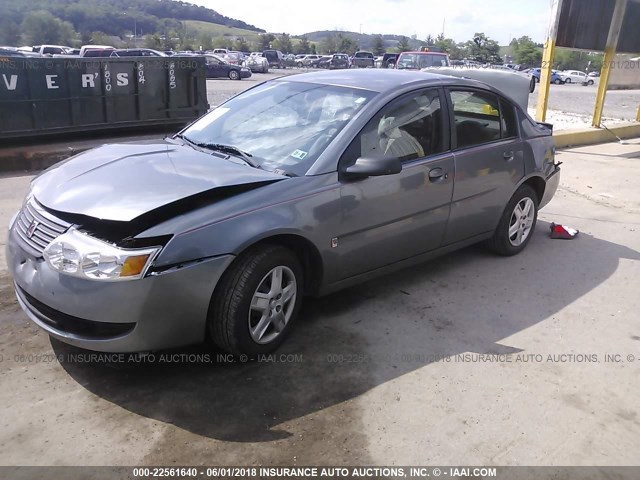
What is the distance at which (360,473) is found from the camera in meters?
2.56

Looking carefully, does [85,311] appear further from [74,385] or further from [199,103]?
[199,103]

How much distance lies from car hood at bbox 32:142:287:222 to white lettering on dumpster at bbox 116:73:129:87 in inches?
266

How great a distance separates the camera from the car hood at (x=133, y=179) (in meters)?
2.99

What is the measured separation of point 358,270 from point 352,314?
372 mm

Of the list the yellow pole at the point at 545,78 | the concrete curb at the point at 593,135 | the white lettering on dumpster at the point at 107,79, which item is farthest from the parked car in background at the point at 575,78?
the white lettering on dumpster at the point at 107,79

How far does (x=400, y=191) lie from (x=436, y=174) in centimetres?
42

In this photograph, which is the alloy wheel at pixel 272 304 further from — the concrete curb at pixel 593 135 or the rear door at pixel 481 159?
the concrete curb at pixel 593 135

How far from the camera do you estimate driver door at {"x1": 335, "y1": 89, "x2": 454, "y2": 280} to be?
3688 millimetres

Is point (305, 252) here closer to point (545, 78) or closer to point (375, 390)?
point (375, 390)

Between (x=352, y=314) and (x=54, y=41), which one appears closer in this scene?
(x=352, y=314)

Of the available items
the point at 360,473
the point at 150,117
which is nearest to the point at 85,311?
the point at 360,473

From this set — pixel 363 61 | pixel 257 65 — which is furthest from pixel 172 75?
pixel 363 61

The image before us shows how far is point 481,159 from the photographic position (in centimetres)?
457

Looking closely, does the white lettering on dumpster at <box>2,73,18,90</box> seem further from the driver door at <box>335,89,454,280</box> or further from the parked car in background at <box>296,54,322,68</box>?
the parked car in background at <box>296,54,322,68</box>
